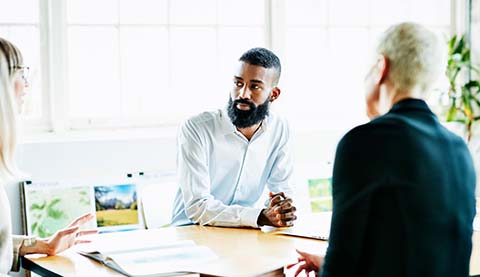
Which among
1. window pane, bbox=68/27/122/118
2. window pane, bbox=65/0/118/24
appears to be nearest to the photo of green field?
window pane, bbox=68/27/122/118

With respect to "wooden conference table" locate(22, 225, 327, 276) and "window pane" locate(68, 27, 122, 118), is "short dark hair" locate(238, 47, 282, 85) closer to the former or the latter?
"wooden conference table" locate(22, 225, 327, 276)

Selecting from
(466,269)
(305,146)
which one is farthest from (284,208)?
(305,146)

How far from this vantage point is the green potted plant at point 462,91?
5074 millimetres

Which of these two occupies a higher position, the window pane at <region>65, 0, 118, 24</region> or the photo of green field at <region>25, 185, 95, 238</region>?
the window pane at <region>65, 0, 118, 24</region>

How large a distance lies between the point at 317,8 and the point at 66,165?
1908mm

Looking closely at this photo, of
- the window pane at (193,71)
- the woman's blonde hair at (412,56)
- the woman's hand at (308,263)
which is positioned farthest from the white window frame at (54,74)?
the woman's blonde hair at (412,56)

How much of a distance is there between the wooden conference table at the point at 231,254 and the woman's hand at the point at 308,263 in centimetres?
6

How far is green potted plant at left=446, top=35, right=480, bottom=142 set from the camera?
5074 mm

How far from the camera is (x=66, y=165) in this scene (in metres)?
3.89

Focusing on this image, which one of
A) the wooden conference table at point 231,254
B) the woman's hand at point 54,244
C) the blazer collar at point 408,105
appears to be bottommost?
the wooden conference table at point 231,254

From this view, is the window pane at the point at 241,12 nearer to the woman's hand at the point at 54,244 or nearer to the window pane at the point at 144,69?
the window pane at the point at 144,69

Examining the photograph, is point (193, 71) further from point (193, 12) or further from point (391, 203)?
point (391, 203)

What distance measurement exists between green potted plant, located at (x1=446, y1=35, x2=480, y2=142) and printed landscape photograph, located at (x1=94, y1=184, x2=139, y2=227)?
7.58 ft

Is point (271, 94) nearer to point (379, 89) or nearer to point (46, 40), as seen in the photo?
point (46, 40)
